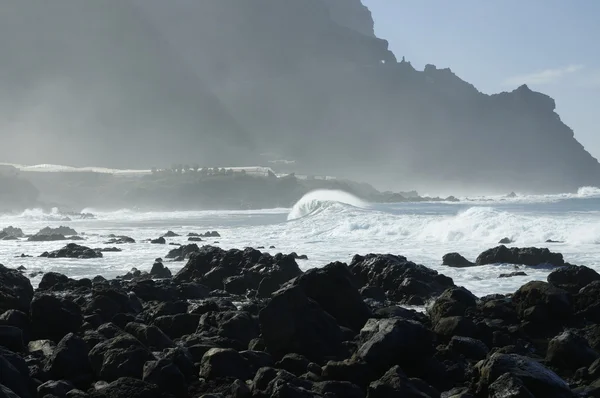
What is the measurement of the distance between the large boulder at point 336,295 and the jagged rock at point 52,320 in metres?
4.22

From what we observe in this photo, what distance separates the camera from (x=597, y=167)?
200 meters

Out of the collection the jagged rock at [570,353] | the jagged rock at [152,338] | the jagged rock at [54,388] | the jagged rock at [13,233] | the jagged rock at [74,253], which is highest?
the jagged rock at [13,233]

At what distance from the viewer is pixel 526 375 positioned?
912 centimetres

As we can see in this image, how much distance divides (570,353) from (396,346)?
2985 mm

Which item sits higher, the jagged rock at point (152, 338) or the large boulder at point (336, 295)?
the large boulder at point (336, 295)

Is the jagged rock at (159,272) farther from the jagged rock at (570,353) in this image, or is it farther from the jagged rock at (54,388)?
the jagged rock at (570,353)

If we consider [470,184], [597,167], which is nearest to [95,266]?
[470,184]

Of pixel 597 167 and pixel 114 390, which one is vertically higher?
pixel 597 167

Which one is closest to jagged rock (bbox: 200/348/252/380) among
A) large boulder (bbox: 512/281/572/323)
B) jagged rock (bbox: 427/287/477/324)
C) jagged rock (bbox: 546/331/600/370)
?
jagged rock (bbox: 546/331/600/370)

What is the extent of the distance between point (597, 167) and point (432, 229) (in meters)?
174

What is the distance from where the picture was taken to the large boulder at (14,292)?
48.9 feet

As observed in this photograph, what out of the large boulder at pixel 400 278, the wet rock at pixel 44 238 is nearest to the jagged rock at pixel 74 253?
the wet rock at pixel 44 238

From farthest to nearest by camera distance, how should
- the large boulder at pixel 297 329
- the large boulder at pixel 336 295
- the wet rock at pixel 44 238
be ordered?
the wet rock at pixel 44 238, the large boulder at pixel 336 295, the large boulder at pixel 297 329

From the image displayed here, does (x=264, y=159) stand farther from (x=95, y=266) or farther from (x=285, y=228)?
(x=95, y=266)
